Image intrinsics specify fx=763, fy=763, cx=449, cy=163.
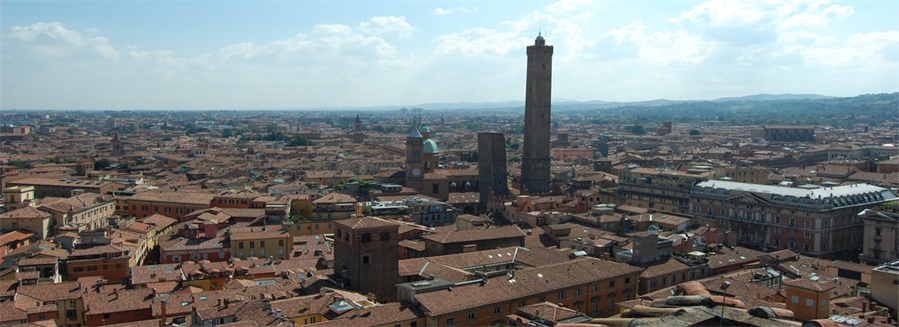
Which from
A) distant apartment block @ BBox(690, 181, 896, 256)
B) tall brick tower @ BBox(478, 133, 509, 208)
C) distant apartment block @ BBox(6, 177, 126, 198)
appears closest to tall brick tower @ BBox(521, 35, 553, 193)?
tall brick tower @ BBox(478, 133, 509, 208)

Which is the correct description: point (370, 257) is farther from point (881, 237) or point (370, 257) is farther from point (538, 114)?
point (538, 114)

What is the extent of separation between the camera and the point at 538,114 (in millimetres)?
70562

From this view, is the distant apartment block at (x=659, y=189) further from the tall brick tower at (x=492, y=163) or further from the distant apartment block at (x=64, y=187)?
the distant apartment block at (x=64, y=187)

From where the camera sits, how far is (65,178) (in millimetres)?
73812

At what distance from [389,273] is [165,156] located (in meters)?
87.8

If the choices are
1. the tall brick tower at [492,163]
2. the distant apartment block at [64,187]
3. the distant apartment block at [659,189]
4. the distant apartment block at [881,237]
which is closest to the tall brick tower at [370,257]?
the distant apartment block at [881,237]

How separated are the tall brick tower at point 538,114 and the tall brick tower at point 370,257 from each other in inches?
1484

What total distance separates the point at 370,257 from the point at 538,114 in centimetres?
3925

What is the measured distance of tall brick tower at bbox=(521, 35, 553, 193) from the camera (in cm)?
7044

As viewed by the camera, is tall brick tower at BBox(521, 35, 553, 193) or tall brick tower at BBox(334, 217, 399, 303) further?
tall brick tower at BBox(521, 35, 553, 193)

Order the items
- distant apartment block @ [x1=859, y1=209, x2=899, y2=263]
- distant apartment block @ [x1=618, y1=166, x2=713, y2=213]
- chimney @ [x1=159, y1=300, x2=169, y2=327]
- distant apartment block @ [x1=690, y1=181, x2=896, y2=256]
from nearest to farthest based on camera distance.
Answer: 1. chimney @ [x1=159, y1=300, x2=169, y2=327]
2. distant apartment block @ [x1=859, y1=209, x2=899, y2=263]
3. distant apartment block @ [x1=690, y1=181, x2=896, y2=256]
4. distant apartment block @ [x1=618, y1=166, x2=713, y2=213]

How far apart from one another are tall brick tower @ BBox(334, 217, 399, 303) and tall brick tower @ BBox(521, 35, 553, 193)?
124ft

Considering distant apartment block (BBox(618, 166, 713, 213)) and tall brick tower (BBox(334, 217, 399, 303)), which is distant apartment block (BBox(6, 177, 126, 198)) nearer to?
tall brick tower (BBox(334, 217, 399, 303))

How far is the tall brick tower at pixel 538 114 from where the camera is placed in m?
70.4
